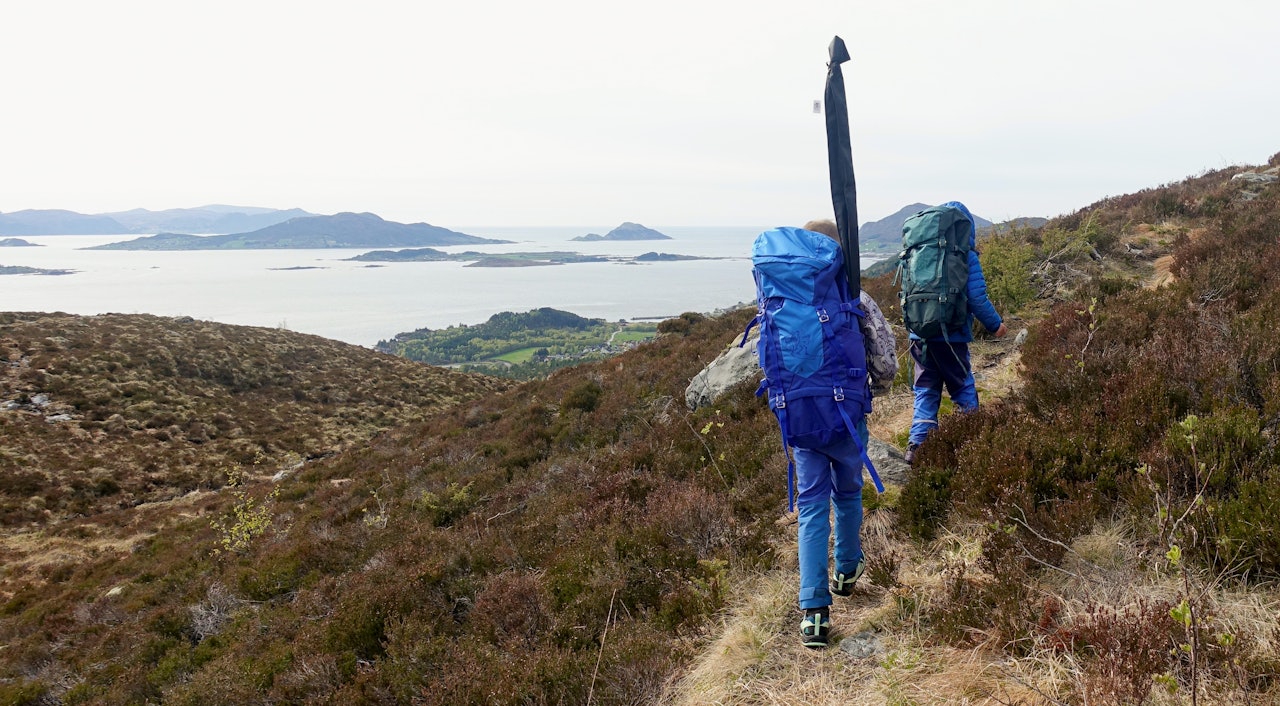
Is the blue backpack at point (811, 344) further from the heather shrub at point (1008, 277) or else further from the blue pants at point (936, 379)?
the heather shrub at point (1008, 277)

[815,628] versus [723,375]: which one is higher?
[723,375]

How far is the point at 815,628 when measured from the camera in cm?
303

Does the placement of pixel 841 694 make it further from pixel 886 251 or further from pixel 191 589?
pixel 886 251

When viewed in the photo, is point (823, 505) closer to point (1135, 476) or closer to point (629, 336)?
point (1135, 476)

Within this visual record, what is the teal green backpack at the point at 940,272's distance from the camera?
14.5 ft

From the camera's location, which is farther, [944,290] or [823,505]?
[944,290]

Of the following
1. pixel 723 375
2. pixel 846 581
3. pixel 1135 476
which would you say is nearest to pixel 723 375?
pixel 723 375

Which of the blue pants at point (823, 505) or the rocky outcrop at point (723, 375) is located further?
the rocky outcrop at point (723, 375)

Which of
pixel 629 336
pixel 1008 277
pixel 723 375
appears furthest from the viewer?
pixel 629 336

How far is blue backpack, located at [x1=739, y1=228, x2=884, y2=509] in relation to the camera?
2959 millimetres

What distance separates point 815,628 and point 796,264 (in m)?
1.91

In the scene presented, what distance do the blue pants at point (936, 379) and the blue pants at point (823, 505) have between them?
1.94 metres

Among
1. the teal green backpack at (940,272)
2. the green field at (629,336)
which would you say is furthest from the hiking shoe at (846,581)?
the green field at (629,336)

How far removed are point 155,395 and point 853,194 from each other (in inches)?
1217
